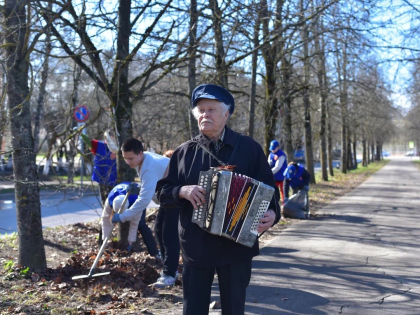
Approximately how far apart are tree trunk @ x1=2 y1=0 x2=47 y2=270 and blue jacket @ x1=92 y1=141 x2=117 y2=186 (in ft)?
5.41

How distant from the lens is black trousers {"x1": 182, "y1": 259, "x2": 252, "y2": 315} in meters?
3.31

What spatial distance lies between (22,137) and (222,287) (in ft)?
11.7

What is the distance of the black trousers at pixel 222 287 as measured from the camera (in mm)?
3309

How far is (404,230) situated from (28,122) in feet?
24.8

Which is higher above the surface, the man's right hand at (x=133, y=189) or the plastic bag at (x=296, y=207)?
the man's right hand at (x=133, y=189)

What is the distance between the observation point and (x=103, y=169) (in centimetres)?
849

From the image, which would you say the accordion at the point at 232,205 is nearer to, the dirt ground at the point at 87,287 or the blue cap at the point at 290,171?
the dirt ground at the point at 87,287

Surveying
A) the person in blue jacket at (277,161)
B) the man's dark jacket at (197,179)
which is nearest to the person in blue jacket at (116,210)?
the man's dark jacket at (197,179)

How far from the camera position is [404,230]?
10.1 meters

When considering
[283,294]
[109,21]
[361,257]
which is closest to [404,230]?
[361,257]

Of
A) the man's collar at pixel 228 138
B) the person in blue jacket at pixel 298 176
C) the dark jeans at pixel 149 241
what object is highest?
the man's collar at pixel 228 138

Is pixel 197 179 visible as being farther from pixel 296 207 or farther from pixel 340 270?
pixel 296 207

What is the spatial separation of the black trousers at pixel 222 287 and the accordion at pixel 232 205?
289 millimetres

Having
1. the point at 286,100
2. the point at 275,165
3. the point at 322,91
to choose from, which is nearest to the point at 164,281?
the point at 275,165
